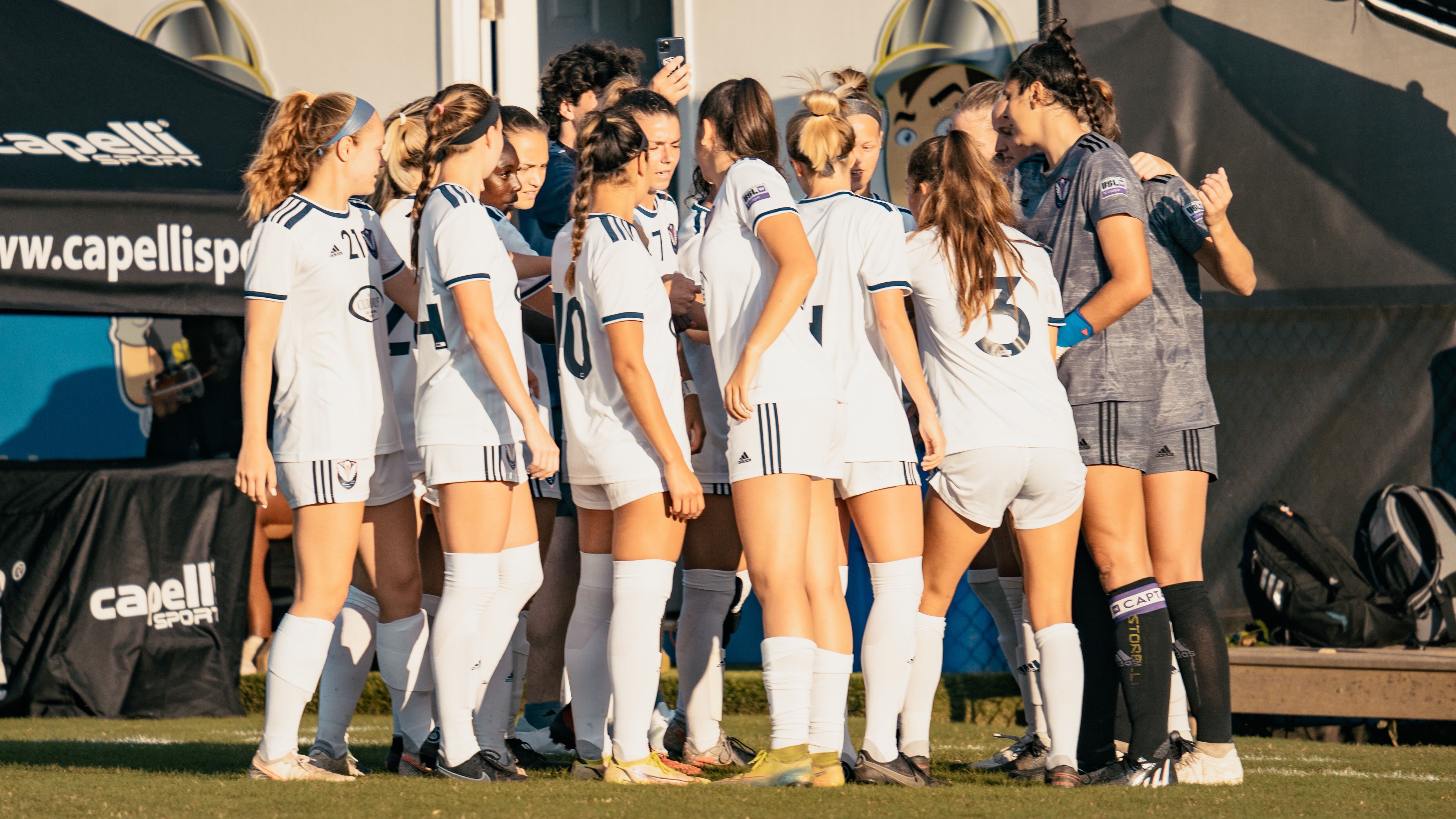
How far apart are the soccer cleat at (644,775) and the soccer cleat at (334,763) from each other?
684 mm

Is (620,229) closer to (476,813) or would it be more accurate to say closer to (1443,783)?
(476,813)

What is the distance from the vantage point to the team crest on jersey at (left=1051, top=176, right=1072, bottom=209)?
12.2 ft

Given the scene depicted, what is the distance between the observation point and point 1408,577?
18.5 ft

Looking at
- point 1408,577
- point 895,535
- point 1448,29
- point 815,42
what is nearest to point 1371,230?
point 1448,29

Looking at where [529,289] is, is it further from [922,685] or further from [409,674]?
[922,685]

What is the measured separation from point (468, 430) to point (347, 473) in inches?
12.2

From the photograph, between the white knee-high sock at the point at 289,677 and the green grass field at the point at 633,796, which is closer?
the green grass field at the point at 633,796

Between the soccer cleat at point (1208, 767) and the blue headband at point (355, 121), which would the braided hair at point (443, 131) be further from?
the soccer cleat at point (1208, 767)

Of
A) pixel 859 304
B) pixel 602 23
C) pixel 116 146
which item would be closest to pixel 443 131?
pixel 859 304

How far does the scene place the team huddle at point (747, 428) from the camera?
3301mm

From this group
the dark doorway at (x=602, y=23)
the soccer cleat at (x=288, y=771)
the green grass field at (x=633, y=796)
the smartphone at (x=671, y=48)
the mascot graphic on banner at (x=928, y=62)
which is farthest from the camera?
the dark doorway at (x=602, y=23)

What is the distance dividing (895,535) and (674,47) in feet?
Answer: 7.55

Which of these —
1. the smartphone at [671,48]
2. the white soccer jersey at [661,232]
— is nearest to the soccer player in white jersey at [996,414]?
the white soccer jersey at [661,232]

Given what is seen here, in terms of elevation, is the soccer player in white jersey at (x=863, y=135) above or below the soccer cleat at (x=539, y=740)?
above
